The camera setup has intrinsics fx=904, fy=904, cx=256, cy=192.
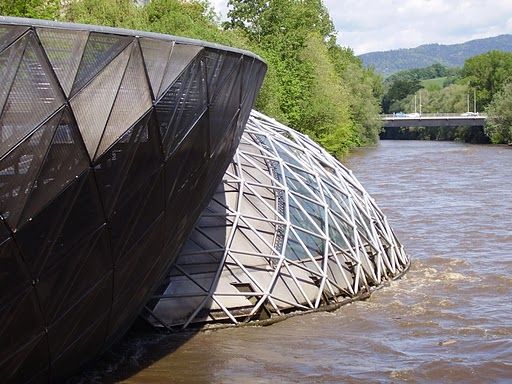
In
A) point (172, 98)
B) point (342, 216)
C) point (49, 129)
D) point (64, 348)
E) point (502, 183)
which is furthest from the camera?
point (502, 183)

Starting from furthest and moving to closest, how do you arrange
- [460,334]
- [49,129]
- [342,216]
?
[342,216]
[460,334]
[49,129]

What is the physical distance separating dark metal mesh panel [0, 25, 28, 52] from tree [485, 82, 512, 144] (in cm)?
8737

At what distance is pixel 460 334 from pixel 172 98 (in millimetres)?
9312

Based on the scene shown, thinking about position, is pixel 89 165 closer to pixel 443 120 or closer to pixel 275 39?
pixel 275 39

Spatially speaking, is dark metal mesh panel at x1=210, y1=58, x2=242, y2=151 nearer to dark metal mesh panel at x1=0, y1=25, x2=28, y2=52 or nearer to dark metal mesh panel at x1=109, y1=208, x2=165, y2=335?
dark metal mesh panel at x1=109, y1=208, x2=165, y2=335

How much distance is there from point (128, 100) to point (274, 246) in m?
8.98

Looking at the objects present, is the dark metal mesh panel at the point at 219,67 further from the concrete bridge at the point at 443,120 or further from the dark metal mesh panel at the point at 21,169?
the concrete bridge at the point at 443,120

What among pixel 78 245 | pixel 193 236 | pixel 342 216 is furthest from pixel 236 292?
pixel 78 245

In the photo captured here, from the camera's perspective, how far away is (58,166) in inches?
385

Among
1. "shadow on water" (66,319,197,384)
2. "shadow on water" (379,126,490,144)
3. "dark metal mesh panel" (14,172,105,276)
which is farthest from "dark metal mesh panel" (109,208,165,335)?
"shadow on water" (379,126,490,144)

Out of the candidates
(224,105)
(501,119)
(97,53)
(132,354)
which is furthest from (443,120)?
(97,53)

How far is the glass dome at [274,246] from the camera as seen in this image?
1745 centimetres

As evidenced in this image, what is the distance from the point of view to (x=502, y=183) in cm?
4675

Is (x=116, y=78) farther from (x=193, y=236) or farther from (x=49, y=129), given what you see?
(x=193, y=236)
